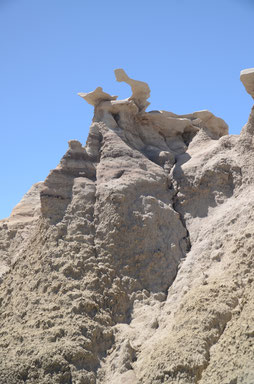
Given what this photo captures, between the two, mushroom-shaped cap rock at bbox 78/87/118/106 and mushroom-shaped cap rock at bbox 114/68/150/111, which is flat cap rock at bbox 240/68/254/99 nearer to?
mushroom-shaped cap rock at bbox 114/68/150/111

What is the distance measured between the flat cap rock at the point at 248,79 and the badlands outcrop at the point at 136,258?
37mm

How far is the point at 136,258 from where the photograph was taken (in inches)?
461

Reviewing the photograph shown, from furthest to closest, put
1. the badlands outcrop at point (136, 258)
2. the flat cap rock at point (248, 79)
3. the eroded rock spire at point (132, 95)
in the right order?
the eroded rock spire at point (132, 95) → the flat cap rock at point (248, 79) → the badlands outcrop at point (136, 258)

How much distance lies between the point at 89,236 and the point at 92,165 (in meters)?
2.26

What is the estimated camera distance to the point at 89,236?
1190 centimetres

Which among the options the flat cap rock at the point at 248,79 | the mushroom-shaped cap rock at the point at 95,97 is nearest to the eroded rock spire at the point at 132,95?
the mushroom-shaped cap rock at the point at 95,97

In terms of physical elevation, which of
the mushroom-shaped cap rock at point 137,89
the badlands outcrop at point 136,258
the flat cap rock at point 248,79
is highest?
the mushroom-shaped cap rock at point 137,89

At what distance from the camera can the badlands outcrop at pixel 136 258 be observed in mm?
8930

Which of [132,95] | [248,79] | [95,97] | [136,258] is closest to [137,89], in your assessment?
[132,95]

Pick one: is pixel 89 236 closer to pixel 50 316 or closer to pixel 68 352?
pixel 50 316

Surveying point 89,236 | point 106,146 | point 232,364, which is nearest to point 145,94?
point 106,146

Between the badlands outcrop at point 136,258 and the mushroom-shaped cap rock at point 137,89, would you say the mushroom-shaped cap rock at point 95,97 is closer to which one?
the badlands outcrop at point 136,258

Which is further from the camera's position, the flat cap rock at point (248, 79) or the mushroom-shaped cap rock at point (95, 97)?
the mushroom-shaped cap rock at point (95, 97)

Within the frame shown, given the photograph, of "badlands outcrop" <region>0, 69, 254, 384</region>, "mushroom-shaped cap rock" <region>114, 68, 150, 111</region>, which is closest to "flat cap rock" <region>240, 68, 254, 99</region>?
"badlands outcrop" <region>0, 69, 254, 384</region>
